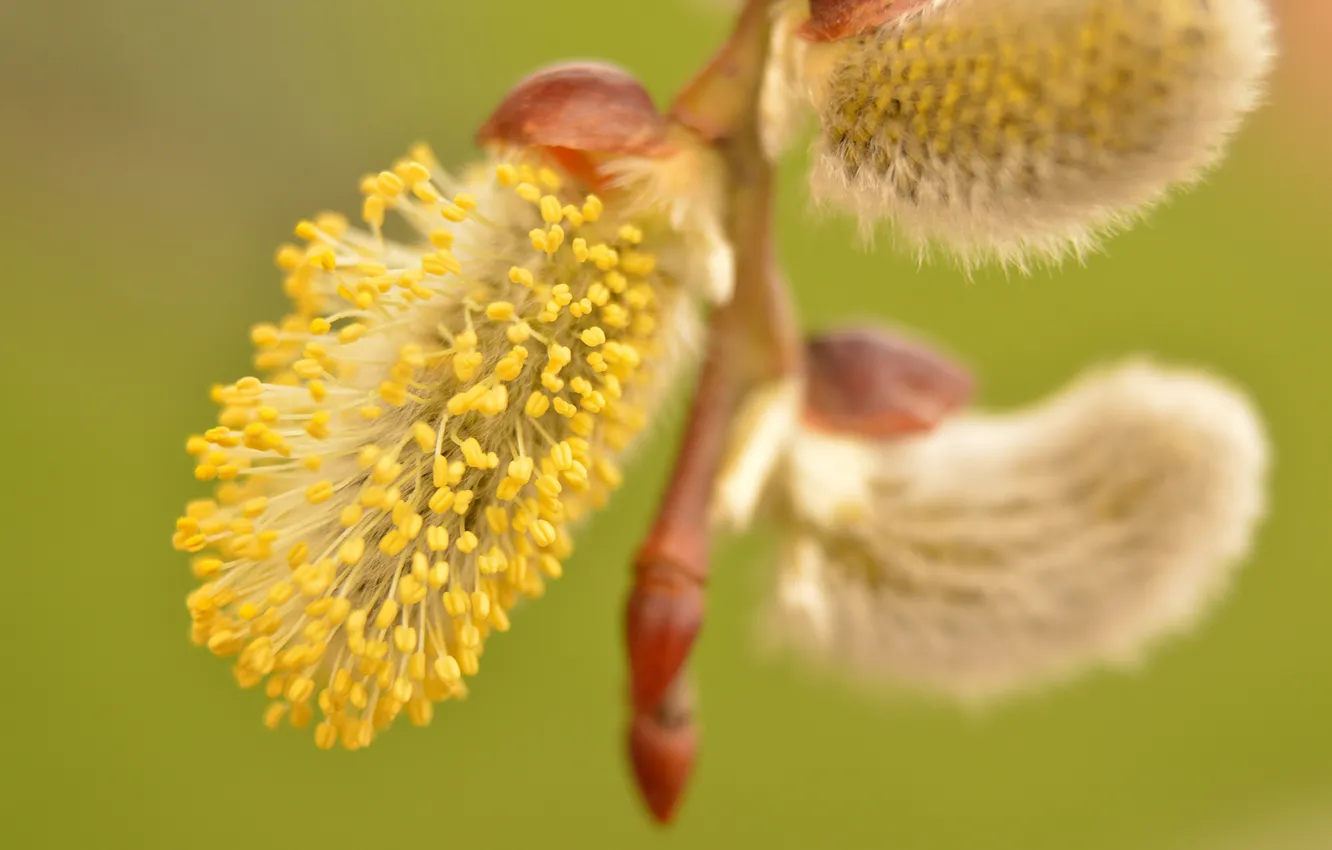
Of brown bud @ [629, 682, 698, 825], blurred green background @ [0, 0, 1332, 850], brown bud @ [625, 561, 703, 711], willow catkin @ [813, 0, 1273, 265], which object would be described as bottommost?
blurred green background @ [0, 0, 1332, 850]

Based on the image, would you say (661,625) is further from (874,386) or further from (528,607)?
(528,607)

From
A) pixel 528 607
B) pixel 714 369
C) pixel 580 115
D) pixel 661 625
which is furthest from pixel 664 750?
pixel 528 607

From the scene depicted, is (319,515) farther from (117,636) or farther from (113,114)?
(113,114)

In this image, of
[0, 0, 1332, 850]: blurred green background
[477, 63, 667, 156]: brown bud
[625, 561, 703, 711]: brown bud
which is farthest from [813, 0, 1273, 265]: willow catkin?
[0, 0, 1332, 850]: blurred green background

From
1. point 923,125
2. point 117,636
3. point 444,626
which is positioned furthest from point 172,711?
point 923,125

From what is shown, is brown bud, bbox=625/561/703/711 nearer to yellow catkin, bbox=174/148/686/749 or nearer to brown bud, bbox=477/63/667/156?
yellow catkin, bbox=174/148/686/749
